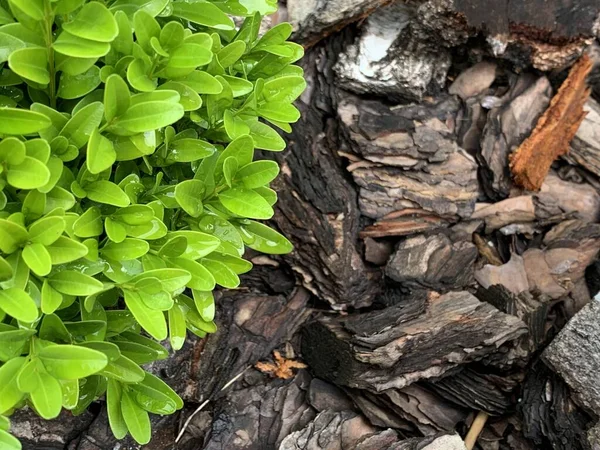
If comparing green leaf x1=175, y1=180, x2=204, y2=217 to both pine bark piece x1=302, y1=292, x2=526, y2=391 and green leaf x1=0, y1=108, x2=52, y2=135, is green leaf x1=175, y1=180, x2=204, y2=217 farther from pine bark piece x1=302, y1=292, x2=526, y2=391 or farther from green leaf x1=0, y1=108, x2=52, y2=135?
pine bark piece x1=302, y1=292, x2=526, y2=391

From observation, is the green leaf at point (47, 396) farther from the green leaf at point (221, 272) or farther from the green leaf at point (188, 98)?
the green leaf at point (188, 98)

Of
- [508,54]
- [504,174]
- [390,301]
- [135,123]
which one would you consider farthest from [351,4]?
[135,123]

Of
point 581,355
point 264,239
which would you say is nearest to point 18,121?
point 264,239

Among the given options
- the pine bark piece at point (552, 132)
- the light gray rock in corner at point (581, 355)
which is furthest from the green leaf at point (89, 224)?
the pine bark piece at point (552, 132)

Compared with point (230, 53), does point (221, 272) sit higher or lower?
lower

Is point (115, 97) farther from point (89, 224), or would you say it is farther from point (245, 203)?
point (245, 203)

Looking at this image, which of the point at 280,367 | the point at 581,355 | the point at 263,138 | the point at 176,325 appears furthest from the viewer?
the point at 280,367

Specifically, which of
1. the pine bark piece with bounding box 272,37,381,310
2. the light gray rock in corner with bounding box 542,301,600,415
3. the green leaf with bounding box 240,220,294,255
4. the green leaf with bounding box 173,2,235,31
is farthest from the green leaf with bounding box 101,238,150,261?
the light gray rock in corner with bounding box 542,301,600,415
